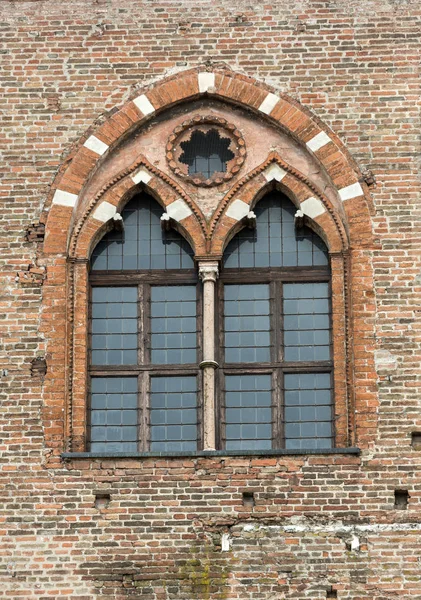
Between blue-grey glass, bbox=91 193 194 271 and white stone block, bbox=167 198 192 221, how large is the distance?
0.84 ft

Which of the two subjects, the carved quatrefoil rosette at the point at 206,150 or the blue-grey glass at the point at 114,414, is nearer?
the blue-grey glass at the point at 114,414

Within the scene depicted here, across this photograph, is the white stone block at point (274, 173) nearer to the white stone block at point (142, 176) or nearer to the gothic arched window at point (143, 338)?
the gothic arched window at point (143, 338)

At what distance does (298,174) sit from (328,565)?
4.55 meters

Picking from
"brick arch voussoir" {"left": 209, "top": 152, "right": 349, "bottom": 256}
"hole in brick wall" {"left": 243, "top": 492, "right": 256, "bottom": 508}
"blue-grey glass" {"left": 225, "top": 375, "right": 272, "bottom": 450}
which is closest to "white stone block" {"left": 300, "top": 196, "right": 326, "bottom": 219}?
"brick arch voussoir" {"left": 209, "top": 152, "right": 349, "bottom": 256}

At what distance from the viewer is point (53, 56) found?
23.7 m

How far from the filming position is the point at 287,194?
23.4m

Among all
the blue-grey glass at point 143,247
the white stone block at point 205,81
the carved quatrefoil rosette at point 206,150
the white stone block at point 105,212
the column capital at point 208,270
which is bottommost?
the column capital at point 208,270

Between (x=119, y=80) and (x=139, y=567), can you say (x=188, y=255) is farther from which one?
(x=139, y=567)

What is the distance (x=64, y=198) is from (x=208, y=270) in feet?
5.94

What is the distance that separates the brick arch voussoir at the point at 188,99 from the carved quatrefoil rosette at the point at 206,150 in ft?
1.00

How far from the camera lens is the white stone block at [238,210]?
23109 mm

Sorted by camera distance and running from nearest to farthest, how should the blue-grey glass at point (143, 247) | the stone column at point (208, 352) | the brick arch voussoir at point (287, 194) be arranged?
the stone column at point (208, 352) < the brick arch voussoir at point (287, 194) < the blue-grey glass at point (143, 247)

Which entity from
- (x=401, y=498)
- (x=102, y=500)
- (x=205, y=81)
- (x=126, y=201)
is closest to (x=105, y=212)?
(x=126, y=201)

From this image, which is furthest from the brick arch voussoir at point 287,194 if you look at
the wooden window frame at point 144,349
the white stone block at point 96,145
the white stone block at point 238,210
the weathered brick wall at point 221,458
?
the white stone block at point 96,145
